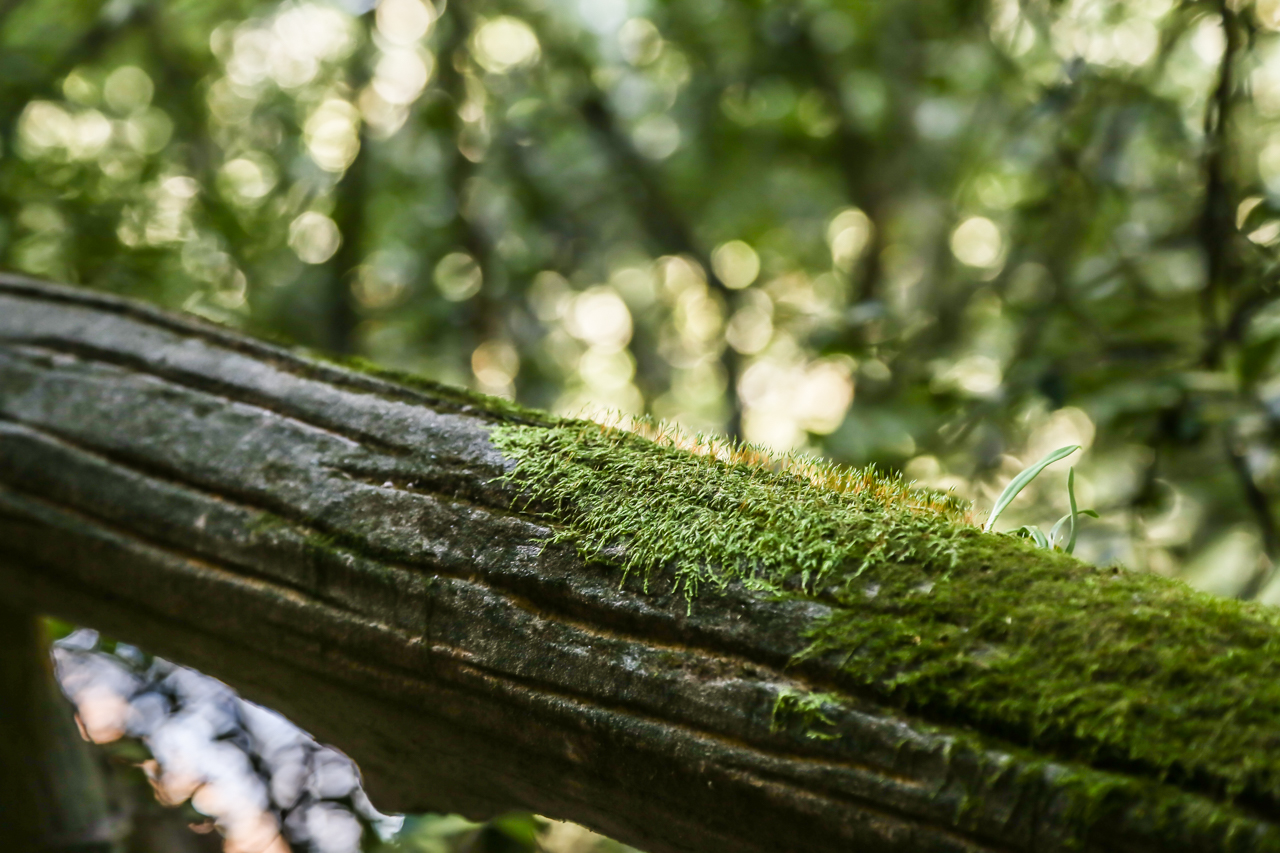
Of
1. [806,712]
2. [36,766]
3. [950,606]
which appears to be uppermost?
[950,606]

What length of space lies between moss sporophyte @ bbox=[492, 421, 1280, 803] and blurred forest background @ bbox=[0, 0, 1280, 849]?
1.28 meters

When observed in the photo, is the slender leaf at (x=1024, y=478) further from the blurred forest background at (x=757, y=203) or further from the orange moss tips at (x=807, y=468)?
the blurred forest background at (x=757, y=203)

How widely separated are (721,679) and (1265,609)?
49 cm

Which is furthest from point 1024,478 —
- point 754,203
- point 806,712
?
point 754,203

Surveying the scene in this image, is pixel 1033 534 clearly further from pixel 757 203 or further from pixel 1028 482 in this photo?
pixel 757 203

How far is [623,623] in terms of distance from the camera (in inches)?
32.0

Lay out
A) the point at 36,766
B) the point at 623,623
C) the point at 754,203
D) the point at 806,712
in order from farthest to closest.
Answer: the point at 754,203, the point at 36,766, the point at 623,623, the point at 806,712

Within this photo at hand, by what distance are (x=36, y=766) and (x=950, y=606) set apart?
1566 mm

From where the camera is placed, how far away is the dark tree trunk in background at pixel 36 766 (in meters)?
1.42

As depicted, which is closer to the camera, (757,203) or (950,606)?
(950,606)

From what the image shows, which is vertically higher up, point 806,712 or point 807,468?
point 807,468

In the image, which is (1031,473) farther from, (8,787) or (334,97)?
(334,97)

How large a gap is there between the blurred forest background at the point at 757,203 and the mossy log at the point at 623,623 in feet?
4.27

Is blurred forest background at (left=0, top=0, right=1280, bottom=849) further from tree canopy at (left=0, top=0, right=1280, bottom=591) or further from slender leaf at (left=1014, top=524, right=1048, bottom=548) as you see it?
slender leaf at (left=1014, top=524, right=1048, bottom=548)
